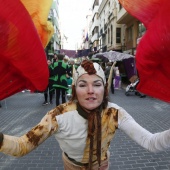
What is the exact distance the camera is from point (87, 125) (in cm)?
174

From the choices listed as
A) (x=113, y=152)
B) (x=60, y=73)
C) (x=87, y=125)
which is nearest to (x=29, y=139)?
(x=87, y=125)

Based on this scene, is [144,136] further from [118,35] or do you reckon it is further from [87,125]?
[118,35]

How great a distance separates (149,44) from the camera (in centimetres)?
125

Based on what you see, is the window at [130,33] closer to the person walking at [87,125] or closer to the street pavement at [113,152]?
the street pavement at [113,152]

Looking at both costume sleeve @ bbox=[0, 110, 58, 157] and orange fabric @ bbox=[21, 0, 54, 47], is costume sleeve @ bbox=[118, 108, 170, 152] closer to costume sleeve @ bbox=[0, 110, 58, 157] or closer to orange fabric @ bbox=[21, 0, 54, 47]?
costume sleeve @ bbox=[0, 110, 58, 157]

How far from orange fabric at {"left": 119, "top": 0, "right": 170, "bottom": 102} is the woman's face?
0.36m

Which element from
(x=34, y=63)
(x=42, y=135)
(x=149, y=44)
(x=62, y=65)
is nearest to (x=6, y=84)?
(x=34, y=63)

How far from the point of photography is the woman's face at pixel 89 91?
1.72 meters

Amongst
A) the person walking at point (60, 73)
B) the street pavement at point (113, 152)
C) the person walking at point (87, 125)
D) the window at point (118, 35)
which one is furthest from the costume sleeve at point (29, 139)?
the window at point (118, 35)

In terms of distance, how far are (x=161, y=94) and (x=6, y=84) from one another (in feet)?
3.27

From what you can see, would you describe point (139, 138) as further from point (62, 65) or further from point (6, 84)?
point (62, 65)

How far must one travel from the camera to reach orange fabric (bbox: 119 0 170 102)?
3.84ft

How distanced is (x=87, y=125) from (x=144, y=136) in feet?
1.46

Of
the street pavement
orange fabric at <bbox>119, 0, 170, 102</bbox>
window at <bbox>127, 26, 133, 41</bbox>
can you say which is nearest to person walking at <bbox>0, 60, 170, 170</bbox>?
orange fabric at <bbox>119, 0, 170, 102</bbox>
